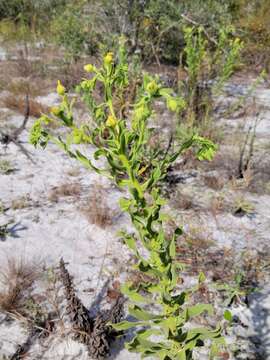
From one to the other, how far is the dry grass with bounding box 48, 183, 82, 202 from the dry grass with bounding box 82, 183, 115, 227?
0.17m

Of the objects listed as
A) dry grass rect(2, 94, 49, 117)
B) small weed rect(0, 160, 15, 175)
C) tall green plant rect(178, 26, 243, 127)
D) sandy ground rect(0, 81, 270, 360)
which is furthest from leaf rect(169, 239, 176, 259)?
dry grass rect(2, 94, 49, 117)

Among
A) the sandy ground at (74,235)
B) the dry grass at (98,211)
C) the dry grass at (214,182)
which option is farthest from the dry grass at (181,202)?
the dry grass at (98,211)

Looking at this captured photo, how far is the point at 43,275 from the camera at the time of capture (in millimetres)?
2080

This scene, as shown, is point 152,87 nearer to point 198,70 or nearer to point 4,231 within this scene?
point 4,231

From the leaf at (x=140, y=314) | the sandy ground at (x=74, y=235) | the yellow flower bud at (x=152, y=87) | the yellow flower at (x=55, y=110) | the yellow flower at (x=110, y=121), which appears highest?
the yellow flower bud at (x=152, y=87)

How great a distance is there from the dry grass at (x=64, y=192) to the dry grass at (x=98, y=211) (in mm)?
174

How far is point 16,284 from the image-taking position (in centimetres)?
191

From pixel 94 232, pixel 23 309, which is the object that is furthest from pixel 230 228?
pixel 23 309

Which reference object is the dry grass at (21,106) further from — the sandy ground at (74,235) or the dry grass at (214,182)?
the dry grass at (214,182)

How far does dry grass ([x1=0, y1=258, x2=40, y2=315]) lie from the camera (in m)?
1.82

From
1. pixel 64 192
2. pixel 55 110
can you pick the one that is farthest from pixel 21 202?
pixel 55 110

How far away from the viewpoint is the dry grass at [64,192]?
286 cm

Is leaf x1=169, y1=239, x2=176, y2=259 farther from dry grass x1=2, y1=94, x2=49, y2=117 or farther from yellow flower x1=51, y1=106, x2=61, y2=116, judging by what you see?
dry grass x1=2, y1=94, x2=49, y2=117

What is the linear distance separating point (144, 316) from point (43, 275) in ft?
3.18
